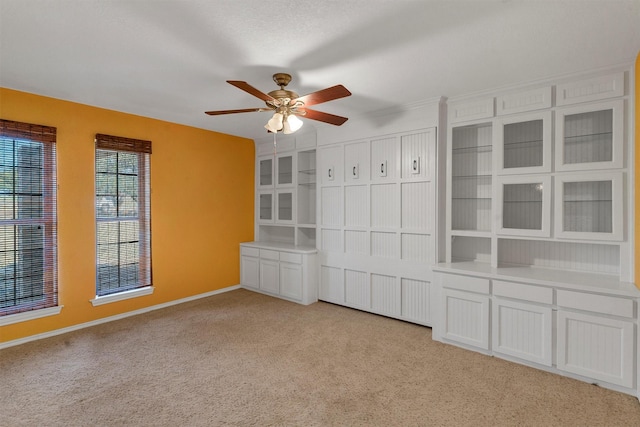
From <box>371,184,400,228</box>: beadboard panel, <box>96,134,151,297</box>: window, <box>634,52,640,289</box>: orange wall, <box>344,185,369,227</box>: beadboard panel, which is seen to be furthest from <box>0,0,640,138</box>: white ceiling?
<box>344,185,369,227</box>: beadboard panel

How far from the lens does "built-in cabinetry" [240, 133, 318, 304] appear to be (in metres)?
4.67

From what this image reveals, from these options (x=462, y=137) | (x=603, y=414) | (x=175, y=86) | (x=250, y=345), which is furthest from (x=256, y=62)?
(x=603, y=414)

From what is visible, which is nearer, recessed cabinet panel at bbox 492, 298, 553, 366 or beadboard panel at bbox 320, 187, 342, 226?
recessed cabinet panel at bbox 492, 298, 553, 366

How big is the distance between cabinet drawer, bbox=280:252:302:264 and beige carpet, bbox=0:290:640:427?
1110 millimetres

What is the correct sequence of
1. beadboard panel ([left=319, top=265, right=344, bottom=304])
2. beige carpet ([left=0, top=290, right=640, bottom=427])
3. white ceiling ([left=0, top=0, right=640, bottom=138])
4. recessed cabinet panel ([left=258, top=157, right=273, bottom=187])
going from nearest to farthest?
white ceiling ([left=0, top=0, right=640, bottom=138])
beige carpet ([left=0, top=290, right=640, bottom=427])
beadboard panel ([left=319, top=265, right=344, bottom=304])
recessed cabinet panel ([left=258, top=157, right=273, bottom=187])

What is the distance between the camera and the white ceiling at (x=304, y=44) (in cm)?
192

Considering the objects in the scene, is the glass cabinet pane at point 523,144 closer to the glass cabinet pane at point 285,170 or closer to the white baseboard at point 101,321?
the glass cabinet pane at point 285,170

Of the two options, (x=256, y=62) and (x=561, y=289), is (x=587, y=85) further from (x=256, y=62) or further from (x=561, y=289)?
(x=256, y=62)

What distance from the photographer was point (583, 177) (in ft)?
9.18

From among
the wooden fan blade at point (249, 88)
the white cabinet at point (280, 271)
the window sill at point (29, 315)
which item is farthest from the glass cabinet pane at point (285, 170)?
the window sill at point (29, 315)

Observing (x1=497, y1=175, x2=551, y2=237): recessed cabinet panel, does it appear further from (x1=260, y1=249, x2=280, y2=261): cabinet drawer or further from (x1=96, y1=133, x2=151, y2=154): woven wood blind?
(x1=96, y1=133, x2=151, y2=154): woven wood blind

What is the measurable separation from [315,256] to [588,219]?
3.14 meters

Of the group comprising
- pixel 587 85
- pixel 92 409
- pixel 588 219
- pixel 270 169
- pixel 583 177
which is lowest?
pixel 92 409

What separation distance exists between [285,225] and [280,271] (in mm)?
804
